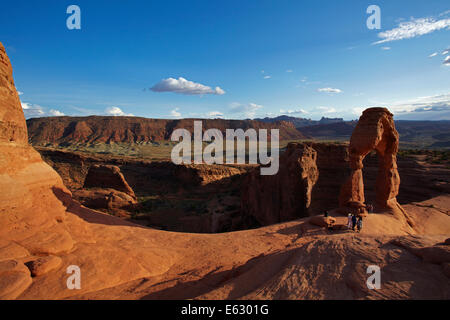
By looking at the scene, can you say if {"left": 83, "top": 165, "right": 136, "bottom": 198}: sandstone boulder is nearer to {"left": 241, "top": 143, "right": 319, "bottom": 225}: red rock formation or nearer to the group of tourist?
{"left": 241, "top": 143, "right": 319, "bottom": 225}: red rock formation

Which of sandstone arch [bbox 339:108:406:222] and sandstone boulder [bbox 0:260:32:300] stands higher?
sandstone arch [bbox 339:108:406:222]

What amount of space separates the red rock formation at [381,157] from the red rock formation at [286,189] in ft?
8.35

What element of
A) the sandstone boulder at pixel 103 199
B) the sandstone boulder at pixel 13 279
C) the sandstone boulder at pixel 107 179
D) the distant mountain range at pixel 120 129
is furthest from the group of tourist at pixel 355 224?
the distant mountain range at pixel 120 129

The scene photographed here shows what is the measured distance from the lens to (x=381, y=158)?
15.4 metres

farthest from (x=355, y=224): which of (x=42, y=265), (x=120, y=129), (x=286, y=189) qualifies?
(x=120, y=129)

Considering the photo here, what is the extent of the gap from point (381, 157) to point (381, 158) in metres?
0.07

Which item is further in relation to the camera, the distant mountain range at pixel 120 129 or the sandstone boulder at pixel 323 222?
the distant mountain range at pixel 120 129

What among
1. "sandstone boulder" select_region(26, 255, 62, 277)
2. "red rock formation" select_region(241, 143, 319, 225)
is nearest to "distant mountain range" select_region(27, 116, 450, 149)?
"red rock formation" select_region(241, 143, 319, 225)

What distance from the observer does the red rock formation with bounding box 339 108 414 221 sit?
13.2 m

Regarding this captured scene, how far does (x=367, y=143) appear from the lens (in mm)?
13180

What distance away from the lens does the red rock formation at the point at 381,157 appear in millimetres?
13164

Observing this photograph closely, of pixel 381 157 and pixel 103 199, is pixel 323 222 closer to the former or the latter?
pixel 381 157

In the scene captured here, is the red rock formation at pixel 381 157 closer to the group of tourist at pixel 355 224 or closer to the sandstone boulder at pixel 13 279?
the group of tourist at pixel 355 224
